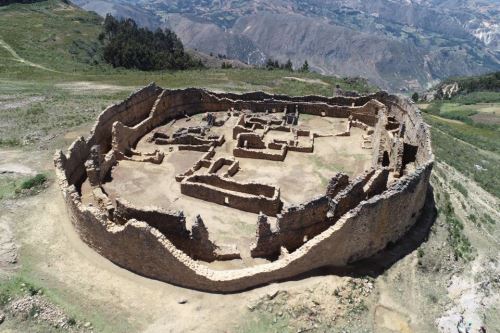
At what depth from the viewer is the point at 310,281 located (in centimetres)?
1981

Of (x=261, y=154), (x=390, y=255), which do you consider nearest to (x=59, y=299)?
(x=390, y=255)

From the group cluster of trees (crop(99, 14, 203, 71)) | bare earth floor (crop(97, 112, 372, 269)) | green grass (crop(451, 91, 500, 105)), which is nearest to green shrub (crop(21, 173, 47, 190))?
bare earth floor (crop(97, 112, 372, 269))

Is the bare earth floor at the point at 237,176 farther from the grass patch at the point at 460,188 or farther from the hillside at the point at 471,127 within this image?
the hillside at the point at 471,127

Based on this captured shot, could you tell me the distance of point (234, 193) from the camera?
2770 centimetres

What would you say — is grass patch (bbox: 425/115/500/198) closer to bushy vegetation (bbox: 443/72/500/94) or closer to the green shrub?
the green shrub

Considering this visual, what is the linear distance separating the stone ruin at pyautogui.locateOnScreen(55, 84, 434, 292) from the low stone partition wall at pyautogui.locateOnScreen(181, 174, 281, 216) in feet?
0.25

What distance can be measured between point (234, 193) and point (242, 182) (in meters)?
1.57

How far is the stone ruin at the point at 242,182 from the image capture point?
20484 mm

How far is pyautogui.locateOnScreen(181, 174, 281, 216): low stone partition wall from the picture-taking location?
2706cm

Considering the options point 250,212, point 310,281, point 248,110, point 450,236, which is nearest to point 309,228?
point 310,281

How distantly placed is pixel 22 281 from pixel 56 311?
2.70m

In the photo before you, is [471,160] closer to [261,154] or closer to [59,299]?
[261,154]

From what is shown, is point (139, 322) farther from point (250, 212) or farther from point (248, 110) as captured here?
point (248, 110)

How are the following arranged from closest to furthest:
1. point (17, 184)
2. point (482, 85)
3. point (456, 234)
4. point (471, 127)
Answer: point (456, 234) < point (17, 184) < point (471, 127) < point (482, 85)
